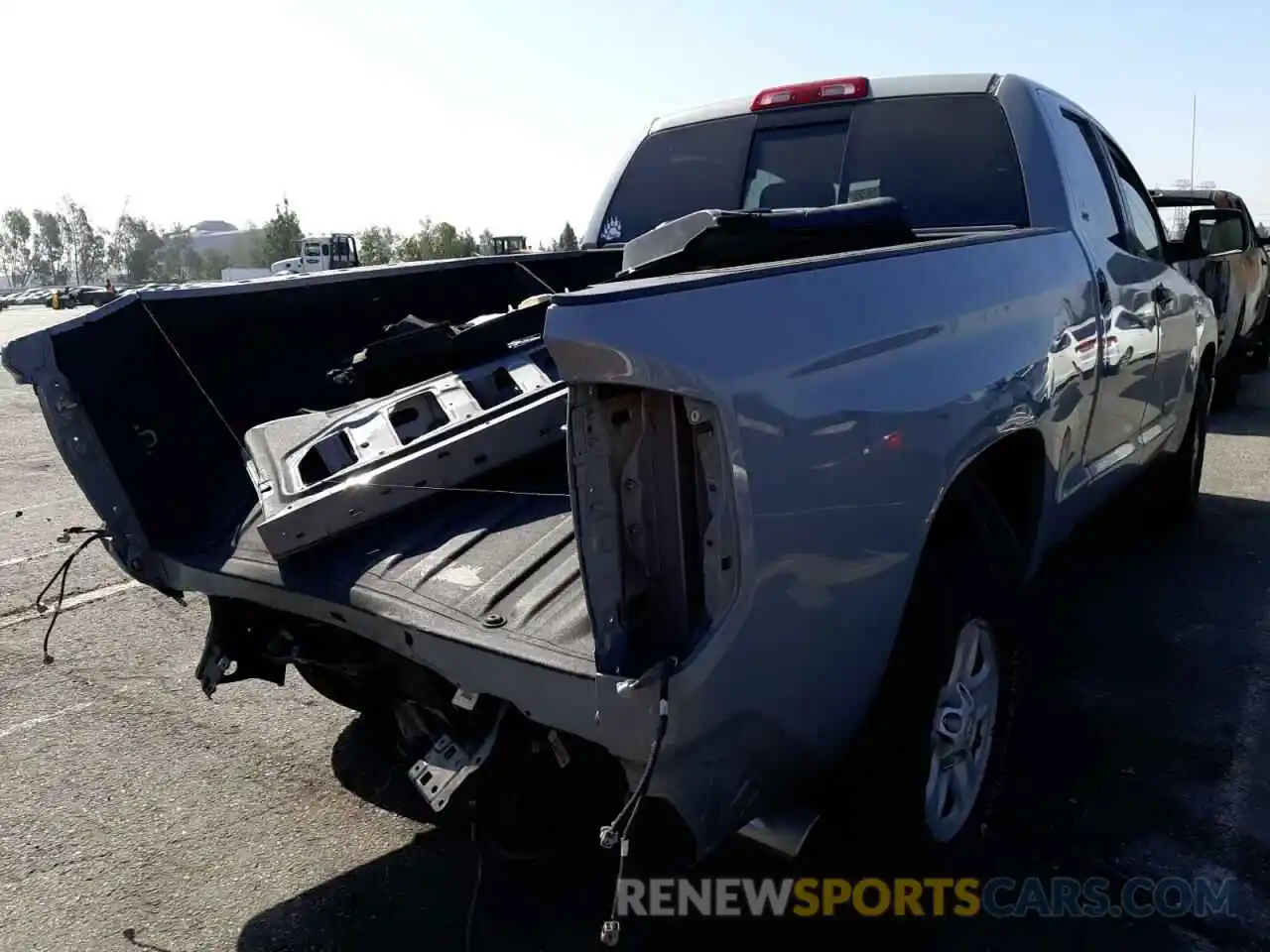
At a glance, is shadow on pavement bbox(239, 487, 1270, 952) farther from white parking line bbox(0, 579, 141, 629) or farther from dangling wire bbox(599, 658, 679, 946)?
white parking line bbox(0, 579, 141, 629)

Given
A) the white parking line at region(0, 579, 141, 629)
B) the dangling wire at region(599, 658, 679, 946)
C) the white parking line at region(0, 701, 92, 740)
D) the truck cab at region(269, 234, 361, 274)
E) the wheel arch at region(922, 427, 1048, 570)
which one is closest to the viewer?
the dangling wire at region(599, 658, 679, 946)

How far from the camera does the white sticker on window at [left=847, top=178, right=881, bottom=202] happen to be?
423 cm

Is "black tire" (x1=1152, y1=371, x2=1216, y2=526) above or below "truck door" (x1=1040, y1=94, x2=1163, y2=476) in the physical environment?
below

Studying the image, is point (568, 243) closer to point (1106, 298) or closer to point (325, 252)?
point (325, 252)

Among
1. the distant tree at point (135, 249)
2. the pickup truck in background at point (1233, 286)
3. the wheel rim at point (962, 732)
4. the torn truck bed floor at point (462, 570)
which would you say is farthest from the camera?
the distant tree at point (135, 249)

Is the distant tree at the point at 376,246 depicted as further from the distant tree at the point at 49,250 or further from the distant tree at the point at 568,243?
the distant tree at the point at 49,250

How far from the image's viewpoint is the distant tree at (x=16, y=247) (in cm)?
11250

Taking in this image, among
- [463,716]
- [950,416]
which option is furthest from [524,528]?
[950,416]

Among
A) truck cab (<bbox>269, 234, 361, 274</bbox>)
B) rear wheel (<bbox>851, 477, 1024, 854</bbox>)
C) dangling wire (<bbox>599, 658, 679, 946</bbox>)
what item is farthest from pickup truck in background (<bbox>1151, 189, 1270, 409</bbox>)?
truck cab (<bbox>269, 234, 361, 274</bbox>)

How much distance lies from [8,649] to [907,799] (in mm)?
4016

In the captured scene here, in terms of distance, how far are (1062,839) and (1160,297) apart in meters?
2.40

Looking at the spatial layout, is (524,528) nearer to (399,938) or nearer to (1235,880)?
(399,938)

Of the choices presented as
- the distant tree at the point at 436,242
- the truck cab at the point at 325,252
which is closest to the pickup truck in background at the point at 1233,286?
the truck cab at the point at 325,252

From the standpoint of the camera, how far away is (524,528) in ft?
8.84
